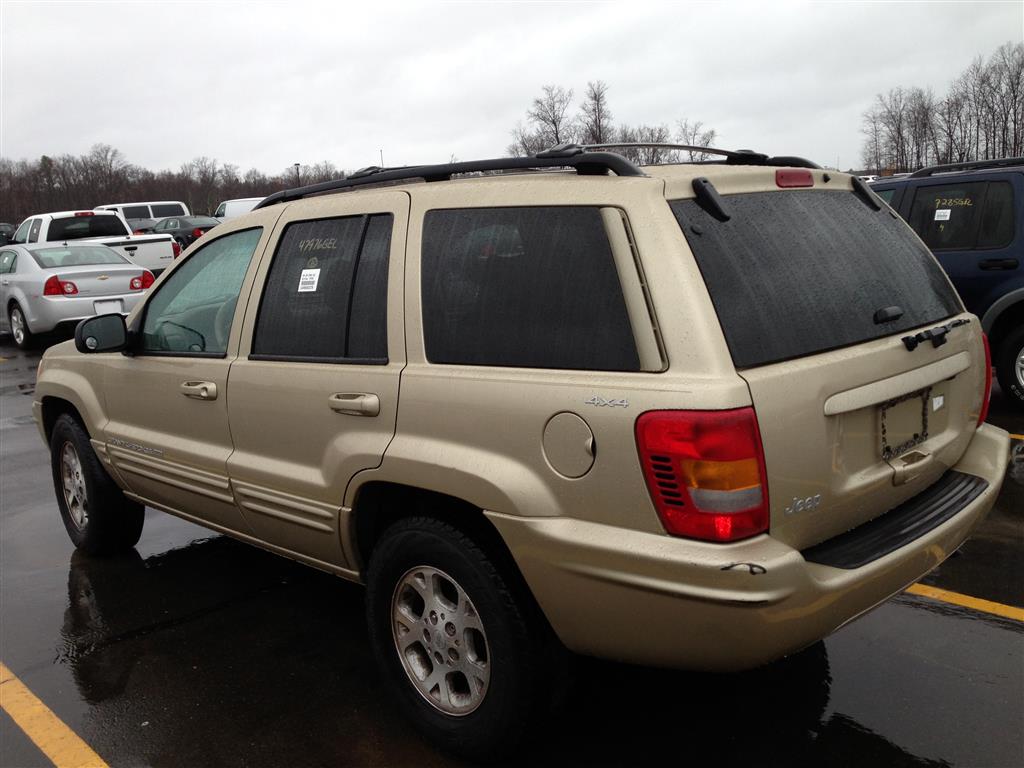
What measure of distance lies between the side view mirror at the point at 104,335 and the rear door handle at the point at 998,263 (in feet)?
20.9

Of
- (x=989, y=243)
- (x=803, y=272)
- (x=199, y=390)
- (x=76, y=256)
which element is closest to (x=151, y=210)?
(x=76, y=256)

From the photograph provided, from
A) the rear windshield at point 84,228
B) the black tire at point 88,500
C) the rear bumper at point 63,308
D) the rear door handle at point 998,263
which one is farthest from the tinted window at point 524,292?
the rear windshield at point 84,228

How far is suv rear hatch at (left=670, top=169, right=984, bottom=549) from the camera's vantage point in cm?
242

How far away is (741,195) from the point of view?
2.75m

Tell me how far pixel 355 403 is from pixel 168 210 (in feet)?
119

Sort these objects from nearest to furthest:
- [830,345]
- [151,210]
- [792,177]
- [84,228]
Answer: [830,345] → [792,177] → [84,228] → [151,210]

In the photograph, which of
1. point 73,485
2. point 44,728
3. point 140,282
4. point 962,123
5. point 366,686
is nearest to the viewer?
point 44,728

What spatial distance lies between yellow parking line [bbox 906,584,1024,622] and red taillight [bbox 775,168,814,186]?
1.74 meters

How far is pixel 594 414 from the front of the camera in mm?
2432

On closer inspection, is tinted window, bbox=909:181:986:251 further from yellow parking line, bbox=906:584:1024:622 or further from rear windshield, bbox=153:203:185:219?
rear windshield, bbox=153:203:185:219

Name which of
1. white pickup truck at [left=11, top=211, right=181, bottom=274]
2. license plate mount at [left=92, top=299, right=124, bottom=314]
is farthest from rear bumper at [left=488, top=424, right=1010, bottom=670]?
white pickup truck at [left=11, top=211, right=181, bottom=274]

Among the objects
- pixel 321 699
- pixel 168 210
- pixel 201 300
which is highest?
pixel 168 210

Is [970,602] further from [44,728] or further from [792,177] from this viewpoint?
[44,728]

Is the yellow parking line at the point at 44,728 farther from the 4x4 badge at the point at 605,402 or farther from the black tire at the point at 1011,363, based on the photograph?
the black tire at the point at 1011,363
